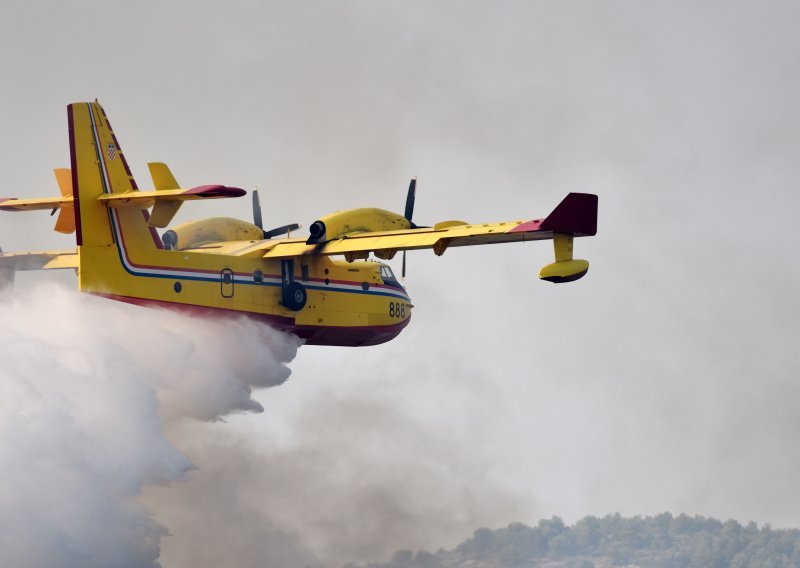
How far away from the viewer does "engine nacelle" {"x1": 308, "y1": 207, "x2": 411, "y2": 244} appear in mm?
35219

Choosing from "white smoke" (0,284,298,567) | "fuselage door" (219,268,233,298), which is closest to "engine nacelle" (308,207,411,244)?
"fuselage door" (219,268,233,298)

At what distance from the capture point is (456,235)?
3362 centimetres

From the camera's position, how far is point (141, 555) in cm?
2664

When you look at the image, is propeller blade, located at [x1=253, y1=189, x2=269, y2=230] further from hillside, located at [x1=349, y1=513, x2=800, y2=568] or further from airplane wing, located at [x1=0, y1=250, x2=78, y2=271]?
hillside, located at [x1=349, y1=513, x2=800, y2=568]

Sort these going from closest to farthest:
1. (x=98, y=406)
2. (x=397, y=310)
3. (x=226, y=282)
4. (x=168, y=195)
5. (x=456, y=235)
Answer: (x=98, y=406) < (x=168, y=195) < (x=456, y=235) < (x=226, y=282) < (x=397, y=310)

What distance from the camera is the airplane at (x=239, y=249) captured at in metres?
31.3

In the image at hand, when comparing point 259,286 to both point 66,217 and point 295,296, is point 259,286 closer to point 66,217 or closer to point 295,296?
point 295,296

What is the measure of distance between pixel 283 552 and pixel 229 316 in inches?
549

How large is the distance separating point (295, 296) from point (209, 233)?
305 cm

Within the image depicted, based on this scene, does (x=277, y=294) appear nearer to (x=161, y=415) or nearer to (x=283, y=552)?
(x=161, y=415)

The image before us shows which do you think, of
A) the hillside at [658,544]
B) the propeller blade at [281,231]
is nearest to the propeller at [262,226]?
the propeller blade at [281,231]

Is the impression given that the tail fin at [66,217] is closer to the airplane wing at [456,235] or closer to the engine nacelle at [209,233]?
the engine nacelle at [209,233]

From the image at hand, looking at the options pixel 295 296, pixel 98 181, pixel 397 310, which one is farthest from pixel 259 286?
pixel 397 310

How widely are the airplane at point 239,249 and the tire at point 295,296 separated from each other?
0.08 ft
